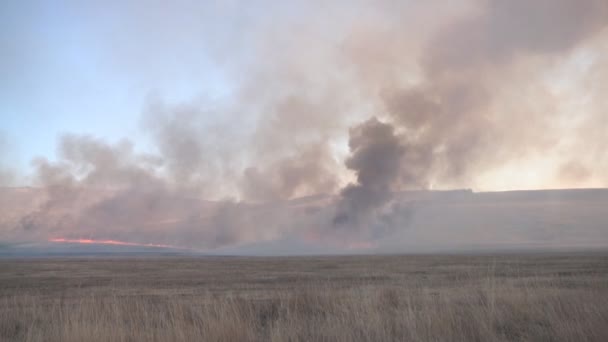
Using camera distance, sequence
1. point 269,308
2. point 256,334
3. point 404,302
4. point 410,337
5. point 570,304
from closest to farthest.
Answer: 1. point 410,337
2. point 256,334
3. point 570,304
4. point 404,302
5. point 269,308

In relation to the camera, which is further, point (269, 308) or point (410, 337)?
point (269, 308)

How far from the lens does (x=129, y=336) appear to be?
9531mm

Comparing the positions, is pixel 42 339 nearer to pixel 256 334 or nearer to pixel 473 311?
pixel 256 334

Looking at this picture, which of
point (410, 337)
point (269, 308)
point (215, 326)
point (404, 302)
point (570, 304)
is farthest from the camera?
point (269, 308)

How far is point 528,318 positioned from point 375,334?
172 inches

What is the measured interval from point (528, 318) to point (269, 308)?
7.89m

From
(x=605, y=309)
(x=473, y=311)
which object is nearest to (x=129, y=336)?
(x=473, y=311)

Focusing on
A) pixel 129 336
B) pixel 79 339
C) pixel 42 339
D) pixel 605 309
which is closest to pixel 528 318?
pixel 605 309

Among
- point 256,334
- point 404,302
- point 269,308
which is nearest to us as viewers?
point 256,334

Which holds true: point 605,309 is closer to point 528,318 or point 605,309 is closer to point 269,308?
point 528,318

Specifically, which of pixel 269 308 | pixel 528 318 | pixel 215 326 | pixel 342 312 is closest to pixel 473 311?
pixel 528 318

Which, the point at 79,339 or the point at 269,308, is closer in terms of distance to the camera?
the point at 79,339

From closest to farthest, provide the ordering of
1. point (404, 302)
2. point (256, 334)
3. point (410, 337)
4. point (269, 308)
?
1. point (410, 337)
2. point (256, 334)
3. point (404, 302)
4. point (269, 308)

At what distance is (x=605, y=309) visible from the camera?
9.91m
